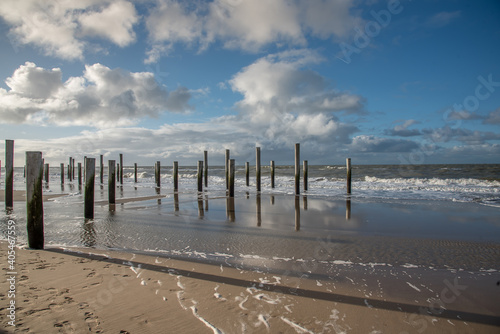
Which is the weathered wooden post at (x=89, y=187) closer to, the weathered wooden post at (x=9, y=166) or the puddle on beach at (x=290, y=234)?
the puddle on beach at (x=290, y=234)

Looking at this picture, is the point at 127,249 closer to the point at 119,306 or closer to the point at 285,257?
the point at 119,306

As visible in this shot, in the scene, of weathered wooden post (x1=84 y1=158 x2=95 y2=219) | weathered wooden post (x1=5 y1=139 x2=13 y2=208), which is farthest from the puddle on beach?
weathered wooden post (x1=5 y1=139 x2=13 y2=208)

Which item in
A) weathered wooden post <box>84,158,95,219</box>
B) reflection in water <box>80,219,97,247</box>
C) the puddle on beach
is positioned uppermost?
weathered wooden post <box>84,158,95,219</box>

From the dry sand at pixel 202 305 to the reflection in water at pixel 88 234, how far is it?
55.9 inches

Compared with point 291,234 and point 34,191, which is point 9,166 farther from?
point 291,234

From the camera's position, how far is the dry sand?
263 cm

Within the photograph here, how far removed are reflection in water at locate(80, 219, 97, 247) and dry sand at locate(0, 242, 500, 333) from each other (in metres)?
1.42

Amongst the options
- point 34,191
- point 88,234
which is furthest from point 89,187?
point 34,191

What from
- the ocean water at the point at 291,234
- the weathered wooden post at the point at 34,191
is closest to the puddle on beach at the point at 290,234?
the ocean water at the point at 291,234

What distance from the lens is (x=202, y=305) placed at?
301 cm

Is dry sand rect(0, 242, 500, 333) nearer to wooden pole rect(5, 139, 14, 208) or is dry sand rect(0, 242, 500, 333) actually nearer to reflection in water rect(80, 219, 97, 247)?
reflection in water rect(80, 219, 97, 247)

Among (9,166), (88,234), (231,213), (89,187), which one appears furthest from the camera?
(9,166)

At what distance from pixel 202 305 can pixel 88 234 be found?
4.54 metres

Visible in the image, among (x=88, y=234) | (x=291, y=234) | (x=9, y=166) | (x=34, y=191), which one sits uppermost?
(x=9, y=166)
